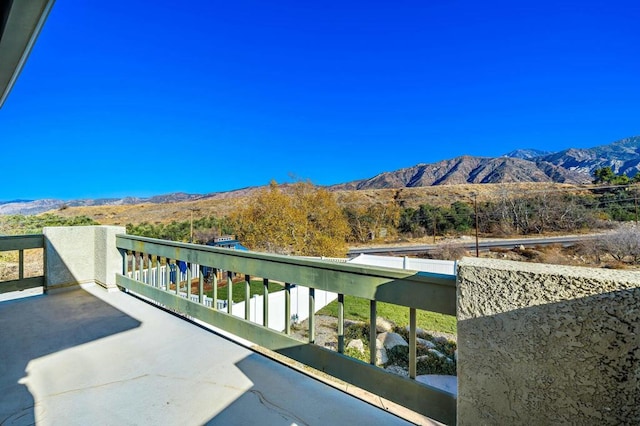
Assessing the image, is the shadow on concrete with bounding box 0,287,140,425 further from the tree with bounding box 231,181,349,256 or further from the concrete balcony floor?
the tree with bounding box 231,181,349,256

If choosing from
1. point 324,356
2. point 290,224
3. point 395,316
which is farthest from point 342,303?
point 290,224

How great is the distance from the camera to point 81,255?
4.70m

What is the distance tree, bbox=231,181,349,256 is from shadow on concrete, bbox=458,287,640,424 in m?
16.2

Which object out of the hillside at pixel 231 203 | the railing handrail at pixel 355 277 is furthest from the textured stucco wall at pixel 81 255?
the hillside at pixel 231 203

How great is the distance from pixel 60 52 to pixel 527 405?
18863 mm

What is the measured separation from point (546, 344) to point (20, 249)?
18.8 feet

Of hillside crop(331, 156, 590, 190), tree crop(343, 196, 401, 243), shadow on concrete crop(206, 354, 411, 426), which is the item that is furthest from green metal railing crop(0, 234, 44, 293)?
hillside crop(331, 156, 590, 190)

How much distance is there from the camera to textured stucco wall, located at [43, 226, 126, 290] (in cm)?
440

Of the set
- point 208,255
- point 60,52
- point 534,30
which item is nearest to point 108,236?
point 208,255

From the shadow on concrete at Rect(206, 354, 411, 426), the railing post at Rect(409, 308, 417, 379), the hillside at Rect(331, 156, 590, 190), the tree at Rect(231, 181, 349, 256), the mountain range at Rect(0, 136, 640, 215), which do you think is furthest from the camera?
the mountain range at Rect(0, 136, 640, 215)

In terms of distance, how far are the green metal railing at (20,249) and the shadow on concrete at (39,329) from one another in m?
0.22

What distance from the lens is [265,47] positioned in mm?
23953

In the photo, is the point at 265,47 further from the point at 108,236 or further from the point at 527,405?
the point at 527,405

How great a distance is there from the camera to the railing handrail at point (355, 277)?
4.96ft
